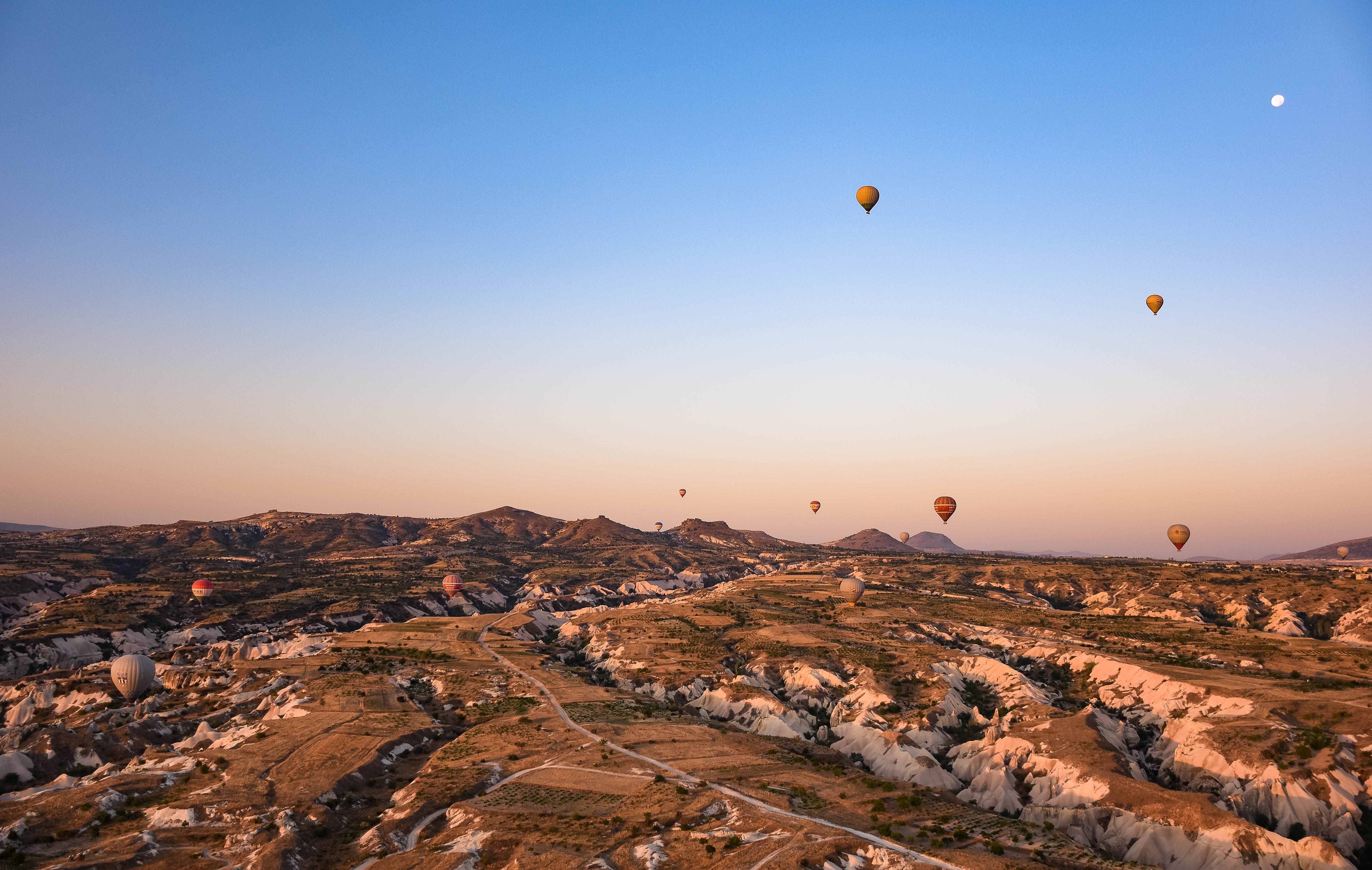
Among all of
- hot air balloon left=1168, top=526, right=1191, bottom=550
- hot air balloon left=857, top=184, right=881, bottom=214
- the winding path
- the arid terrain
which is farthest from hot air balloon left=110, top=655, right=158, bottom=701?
hot air balloon left=1168, top=526, right=1191, bottom=550

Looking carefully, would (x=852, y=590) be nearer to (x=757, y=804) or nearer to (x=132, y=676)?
(x=757, y=804)

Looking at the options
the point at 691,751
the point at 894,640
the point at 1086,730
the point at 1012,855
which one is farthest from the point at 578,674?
the point at 1012,855

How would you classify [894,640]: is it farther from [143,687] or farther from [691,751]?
[143,687]

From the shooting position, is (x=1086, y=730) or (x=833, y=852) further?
(x=1086, y=730)

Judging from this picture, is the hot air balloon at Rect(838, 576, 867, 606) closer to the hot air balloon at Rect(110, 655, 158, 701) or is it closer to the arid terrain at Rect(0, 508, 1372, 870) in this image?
the arid terrain at Rect(0, 508, 1372, 870)

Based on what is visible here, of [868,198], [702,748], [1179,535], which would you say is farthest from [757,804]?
[1179,535]

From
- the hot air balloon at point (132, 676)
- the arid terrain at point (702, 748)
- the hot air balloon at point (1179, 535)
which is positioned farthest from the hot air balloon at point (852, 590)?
the hot air balloon at point (132, 676)
